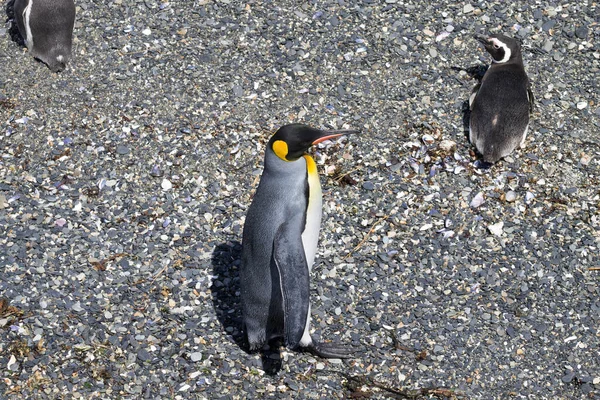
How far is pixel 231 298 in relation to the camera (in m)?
4.37

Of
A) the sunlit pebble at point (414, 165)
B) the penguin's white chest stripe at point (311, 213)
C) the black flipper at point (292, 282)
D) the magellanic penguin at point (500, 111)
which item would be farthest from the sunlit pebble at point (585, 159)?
the black flipper at point (292, 282)

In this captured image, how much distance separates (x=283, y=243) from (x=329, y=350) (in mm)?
696

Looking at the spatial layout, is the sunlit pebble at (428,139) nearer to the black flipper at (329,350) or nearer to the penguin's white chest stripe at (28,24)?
the black flipper at (329,350)

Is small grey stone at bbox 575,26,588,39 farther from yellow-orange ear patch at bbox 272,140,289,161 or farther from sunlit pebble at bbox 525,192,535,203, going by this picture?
yellow-orange ear patch at bbox 272,140,289,161

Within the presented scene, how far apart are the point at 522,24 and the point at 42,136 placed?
11.6ft

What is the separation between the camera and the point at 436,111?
17.7 ft

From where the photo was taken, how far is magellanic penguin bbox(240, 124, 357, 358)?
12.3ft

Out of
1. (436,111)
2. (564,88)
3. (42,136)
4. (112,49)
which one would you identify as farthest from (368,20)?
(42,136)

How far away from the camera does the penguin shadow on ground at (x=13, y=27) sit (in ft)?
19.5

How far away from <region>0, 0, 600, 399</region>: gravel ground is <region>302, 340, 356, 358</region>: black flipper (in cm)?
5

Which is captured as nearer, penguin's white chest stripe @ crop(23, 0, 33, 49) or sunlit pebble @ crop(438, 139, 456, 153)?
sunlit pebble @ crop(438, 139, 456, 153)

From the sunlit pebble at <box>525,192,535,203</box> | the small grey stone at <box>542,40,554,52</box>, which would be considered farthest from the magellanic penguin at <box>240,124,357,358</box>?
the small grey stone at <box>542,40,554,52</box>

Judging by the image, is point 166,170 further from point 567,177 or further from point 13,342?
point 567,177

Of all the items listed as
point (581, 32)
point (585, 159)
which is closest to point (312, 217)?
point (585, 159)
